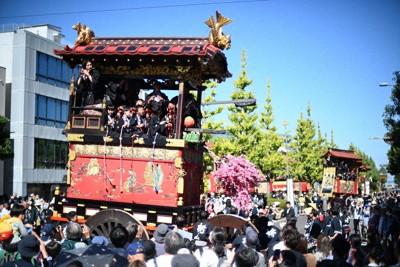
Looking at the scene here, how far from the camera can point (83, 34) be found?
46.3 ft

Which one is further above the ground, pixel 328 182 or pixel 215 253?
pixel 215 253

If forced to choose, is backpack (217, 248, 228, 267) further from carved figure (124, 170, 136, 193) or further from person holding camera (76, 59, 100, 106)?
person holding camera (76, 59, 100, 106)

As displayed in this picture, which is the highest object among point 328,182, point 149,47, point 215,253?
point 149,47

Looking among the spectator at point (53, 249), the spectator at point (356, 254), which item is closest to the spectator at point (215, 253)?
the spectator at point (53, 249)

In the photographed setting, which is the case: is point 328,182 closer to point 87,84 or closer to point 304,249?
point 87,84

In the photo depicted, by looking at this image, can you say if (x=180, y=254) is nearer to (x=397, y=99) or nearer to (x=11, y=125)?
(x=397, y=99)

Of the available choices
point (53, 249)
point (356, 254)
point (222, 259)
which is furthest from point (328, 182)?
point (53, 249)

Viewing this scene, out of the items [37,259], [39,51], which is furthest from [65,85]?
[37,259]

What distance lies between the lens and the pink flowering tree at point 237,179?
18.7m

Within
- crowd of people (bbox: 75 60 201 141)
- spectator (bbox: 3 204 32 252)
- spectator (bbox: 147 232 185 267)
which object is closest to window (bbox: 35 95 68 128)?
crowd of people (bbox: 75 60 201 141)

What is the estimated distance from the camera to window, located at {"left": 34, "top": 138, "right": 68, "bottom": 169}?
36.6m

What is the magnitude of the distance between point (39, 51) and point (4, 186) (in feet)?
33.9

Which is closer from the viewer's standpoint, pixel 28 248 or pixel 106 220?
pixel 28 248

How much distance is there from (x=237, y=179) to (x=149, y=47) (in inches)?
294
